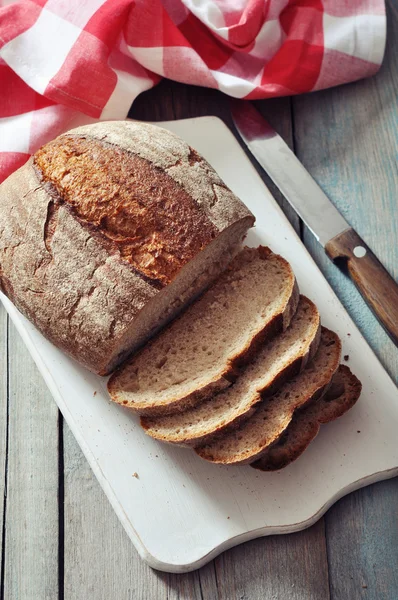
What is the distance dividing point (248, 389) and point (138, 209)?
2.59ft

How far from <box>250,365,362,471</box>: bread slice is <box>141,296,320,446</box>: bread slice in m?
0.19

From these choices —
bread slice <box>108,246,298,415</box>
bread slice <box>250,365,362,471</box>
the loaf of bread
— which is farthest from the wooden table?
the loaf of bread

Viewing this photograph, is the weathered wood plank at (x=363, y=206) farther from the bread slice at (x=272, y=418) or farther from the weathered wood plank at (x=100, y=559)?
the weathered wood plank at (x=100, y=559)

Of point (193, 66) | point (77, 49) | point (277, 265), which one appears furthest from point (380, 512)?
point (77, 49)

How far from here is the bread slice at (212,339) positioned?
2504mm

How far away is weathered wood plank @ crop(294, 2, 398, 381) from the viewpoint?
114 inches

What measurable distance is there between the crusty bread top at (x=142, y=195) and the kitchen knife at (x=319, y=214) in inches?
17.1

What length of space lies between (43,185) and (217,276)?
78cm

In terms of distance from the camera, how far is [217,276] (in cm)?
273

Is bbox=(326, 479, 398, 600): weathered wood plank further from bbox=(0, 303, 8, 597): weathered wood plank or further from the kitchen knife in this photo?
bbox=(0, 303, 8, 597): weathered wood plank

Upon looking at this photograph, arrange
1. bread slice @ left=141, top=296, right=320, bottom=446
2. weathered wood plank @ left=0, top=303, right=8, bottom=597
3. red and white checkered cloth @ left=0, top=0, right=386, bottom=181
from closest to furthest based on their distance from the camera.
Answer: bread slice @ left=141, top=296, right=320, bottom=446 < weathered wood plank @ left=0, top=303, right=8, bottom=597 < red and white checkered cloth @ left=0, top=0, right=386, bottom=181

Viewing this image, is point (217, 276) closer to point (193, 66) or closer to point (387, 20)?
point (193, 66)

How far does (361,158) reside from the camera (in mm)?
3137

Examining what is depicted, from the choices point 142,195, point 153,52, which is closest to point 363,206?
point 142,195
